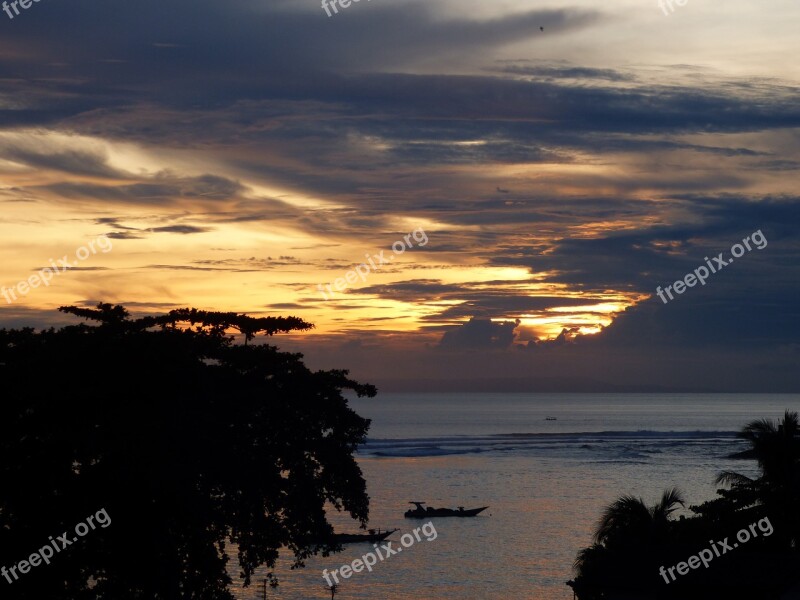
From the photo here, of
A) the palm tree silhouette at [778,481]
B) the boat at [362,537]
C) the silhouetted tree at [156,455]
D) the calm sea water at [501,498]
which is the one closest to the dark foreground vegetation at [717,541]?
the palm tree silhouette at [778,481]

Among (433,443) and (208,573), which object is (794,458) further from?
(433,443)

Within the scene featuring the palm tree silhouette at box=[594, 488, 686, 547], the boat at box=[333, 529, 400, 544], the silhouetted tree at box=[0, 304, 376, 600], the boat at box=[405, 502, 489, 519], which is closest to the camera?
the silhouetted tree at box=[0, 304, 376, 600]

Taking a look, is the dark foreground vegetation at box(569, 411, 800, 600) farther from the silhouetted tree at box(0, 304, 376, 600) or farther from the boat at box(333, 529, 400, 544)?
the boat at box(333, 529, 400, 544)

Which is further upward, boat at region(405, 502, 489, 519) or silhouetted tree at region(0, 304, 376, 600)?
silhouetted tree at region(0, 304, 376, 600)

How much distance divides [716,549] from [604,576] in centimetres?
449

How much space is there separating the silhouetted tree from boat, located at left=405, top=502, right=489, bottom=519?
173ft

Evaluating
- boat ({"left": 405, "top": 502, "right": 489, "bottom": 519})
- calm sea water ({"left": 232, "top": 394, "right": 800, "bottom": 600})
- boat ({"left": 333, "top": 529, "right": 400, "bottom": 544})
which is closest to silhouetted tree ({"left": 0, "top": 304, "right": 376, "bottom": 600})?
calm sea water ({"left": 232, "top": 394, "right": 800, "bottom": 600})

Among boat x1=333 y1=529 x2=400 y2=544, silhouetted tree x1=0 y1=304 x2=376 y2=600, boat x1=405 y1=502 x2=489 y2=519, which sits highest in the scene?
silhouetted tree x1=0 y1=304 x2=376 y2=600

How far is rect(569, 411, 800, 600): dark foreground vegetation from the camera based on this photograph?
90.7 feet

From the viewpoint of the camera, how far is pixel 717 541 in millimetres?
34938

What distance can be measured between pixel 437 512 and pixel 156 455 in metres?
61.3

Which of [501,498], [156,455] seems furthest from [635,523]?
[501,498]

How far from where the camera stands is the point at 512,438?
198125 mm

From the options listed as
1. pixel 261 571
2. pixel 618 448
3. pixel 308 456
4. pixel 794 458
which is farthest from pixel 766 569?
pixel 618 448
